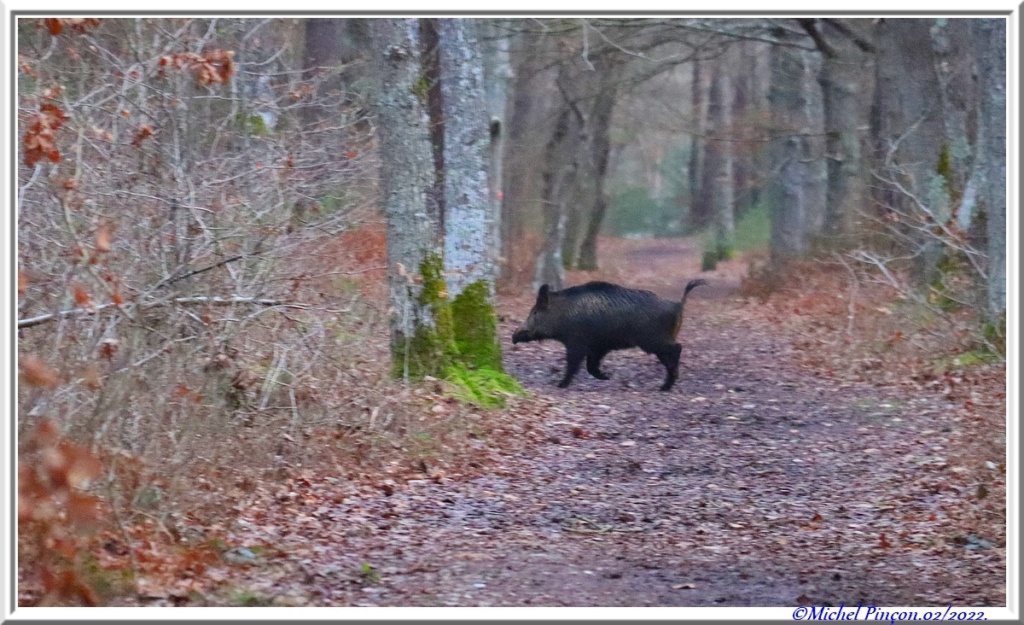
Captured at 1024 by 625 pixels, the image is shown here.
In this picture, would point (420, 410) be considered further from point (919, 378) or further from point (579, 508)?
point (919, 378)

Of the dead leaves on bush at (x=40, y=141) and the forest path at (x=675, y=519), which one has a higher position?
the dead leaves on bush at (x=40, y=141)

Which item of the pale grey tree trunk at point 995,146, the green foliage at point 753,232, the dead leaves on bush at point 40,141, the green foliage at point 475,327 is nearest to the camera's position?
the dead leaves on bush at point 40,141

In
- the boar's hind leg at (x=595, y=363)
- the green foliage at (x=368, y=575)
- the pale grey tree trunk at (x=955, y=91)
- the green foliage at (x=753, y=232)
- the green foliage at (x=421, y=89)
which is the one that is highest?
the pale grey tree trunk at (x=955, y=91)

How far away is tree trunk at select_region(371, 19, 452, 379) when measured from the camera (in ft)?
36.2

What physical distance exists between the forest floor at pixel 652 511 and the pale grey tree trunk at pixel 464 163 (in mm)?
1451

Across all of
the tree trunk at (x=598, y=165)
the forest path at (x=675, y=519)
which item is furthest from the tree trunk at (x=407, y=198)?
the tree trunk at (x=598, y=165)

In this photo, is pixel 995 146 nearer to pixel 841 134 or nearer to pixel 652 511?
pixel 652 511

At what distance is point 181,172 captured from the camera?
8.35m

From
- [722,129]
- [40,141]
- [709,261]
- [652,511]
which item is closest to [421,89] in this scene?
[652,511]

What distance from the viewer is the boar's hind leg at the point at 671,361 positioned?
1405cm

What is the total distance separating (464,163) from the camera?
12.1 m

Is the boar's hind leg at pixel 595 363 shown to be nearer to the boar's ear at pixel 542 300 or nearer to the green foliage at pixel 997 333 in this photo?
the boar's ear at pixel 542 300

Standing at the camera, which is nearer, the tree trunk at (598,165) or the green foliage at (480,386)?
the green foliage at (480,386)

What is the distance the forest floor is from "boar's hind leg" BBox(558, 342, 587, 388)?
21 centimetres
